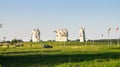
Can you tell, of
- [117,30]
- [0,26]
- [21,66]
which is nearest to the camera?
[21,66]

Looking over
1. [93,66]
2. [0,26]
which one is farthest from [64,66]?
[0,26]

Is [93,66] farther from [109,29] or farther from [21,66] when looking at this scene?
[109,29]

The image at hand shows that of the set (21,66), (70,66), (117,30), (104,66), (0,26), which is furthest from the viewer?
(117,30)

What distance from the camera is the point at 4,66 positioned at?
39031 millimetres

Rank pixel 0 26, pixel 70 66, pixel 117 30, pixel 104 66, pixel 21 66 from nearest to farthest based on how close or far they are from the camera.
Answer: pixel 104 66 → pixel 70 66 → pixel 21 66 → pixel 0 26 → pixel 117 30

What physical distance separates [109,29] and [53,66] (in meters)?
85.8

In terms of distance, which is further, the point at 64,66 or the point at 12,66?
the point at 12,66

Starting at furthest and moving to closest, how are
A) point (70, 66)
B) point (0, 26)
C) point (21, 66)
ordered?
point (0, 26)
point (21, 66)
point (70, 66)

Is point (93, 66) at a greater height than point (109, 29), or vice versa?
point (109, 29)

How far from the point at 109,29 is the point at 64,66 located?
87.3 metres

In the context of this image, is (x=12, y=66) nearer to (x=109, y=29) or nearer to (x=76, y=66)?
(x=76, y=66)

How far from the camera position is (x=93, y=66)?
32.7 m

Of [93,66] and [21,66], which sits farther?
[21,66]

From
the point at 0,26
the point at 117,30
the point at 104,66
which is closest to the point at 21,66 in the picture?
the point at 104,66
